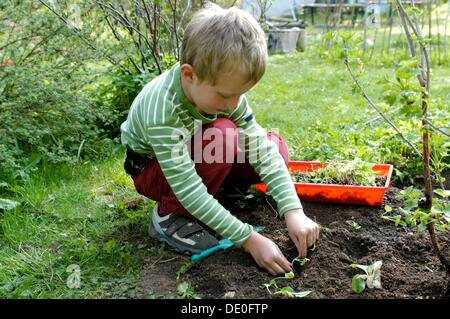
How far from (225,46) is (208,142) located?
1.91ft

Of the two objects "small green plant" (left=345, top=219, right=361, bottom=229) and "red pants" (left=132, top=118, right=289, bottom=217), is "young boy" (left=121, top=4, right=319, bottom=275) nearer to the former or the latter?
"red pants" (left=132, top=118, right=289, bottom=217)

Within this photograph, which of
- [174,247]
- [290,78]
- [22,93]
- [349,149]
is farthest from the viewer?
[290,78]

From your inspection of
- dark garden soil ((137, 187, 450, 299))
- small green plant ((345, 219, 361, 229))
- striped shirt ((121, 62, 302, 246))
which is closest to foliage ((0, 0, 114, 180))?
striped shirt ((121, 62, 302, 246))

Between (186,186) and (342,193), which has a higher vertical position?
(186,186)

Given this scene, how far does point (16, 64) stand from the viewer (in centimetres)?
286

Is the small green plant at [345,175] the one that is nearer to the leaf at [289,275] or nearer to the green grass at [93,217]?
the green grass at [93,217]

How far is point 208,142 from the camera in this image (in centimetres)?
200

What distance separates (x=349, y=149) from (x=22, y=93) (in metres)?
2.09

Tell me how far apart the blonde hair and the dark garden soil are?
0.76m

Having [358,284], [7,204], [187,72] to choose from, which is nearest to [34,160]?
[7,204]

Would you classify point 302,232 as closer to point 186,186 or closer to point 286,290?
point 286,290

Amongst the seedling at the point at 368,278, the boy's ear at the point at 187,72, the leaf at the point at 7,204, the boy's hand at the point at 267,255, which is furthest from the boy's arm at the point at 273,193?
the leaf at the point at 7,204

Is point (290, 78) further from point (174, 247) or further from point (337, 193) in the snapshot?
point (174, 247)

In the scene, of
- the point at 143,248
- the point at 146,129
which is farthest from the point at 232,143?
the point at 143,248
